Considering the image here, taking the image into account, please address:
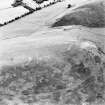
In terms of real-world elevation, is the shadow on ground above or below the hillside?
above

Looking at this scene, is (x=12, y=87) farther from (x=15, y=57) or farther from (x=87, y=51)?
(x=87, y=51)

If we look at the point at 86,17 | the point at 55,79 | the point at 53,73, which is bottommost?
the point at 55,79

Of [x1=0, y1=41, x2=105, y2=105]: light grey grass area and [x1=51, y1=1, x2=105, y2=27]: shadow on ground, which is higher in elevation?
[x1=51, y1=1, x2=105, y2=27]: shadow on ground

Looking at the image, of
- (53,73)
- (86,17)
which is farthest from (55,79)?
(86,17)

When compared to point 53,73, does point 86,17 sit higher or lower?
higher

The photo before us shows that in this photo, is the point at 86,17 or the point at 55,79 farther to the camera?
the point at 86,17

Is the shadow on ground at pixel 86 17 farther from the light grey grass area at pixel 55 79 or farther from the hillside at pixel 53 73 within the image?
the light grey grass area at pixel 55 79

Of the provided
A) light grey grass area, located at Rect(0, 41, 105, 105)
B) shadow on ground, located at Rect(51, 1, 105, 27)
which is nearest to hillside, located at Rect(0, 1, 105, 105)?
light grey grass area, located at Rect(0, 41, 105, 105)

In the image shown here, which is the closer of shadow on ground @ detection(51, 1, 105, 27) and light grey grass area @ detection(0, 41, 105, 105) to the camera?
light grey grass area @ detection(0, 41, 105, 105)

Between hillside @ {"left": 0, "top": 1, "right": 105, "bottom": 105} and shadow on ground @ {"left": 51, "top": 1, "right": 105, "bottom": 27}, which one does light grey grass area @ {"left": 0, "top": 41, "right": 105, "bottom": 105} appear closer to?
hillside @ {"left": 0, "top": 1, "right": 105, "bottom": 105}

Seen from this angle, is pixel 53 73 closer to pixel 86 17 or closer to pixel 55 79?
pixel 55 79

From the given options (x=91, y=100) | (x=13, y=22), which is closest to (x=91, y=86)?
(x=91, y=100)
